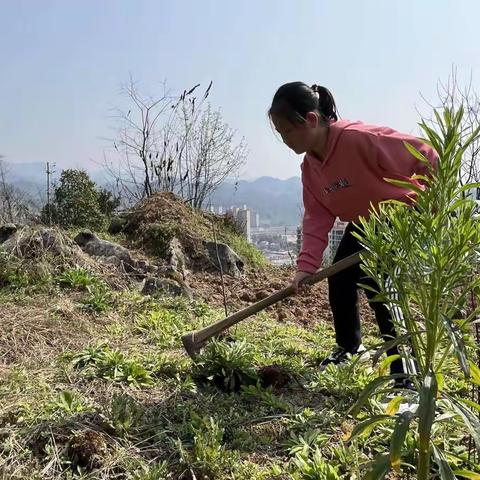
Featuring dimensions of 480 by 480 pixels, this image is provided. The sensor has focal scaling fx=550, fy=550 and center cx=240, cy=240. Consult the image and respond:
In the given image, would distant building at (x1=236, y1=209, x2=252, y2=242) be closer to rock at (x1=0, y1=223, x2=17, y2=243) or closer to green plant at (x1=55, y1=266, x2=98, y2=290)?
rock at (x1=0, y1=223, x2=17, y2=243)

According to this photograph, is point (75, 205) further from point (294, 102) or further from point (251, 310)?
point (294, 102)

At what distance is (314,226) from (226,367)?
0.95 metres

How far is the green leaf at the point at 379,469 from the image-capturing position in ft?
4.53

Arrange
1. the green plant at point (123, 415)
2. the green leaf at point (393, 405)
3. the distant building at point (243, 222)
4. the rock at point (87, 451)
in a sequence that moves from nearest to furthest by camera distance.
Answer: the green leaf at point (393, 405) → the rock at point (87, 451) → the green plant at point (123, 415) → the distant building at point (243, 222)

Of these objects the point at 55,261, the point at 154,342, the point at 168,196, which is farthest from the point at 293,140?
the point at 168,196

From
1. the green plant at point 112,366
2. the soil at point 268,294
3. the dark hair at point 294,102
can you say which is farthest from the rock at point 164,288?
the dark hair at point 294,102

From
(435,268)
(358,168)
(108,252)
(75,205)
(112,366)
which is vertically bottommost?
(112,366)

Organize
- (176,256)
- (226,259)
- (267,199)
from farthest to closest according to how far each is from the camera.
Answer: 1. (267,199)
2. (226,259)
3. (176,256)

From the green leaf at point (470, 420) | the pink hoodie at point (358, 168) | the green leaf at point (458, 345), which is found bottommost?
the green leaf at point (470, 420)

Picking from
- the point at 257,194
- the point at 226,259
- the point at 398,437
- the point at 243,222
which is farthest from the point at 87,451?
the point at 257,194

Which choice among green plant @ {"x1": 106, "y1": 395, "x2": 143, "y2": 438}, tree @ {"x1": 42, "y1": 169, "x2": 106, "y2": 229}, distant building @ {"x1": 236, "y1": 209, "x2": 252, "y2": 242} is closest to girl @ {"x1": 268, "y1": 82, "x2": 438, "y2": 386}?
green plant @ {"x1": 106, "y1": 395, "x2": 143, "y2": 438}

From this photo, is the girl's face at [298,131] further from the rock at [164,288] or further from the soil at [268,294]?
the rock at [164,288]

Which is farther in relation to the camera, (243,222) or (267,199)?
(267,199)

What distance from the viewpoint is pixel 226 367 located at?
112 inches
